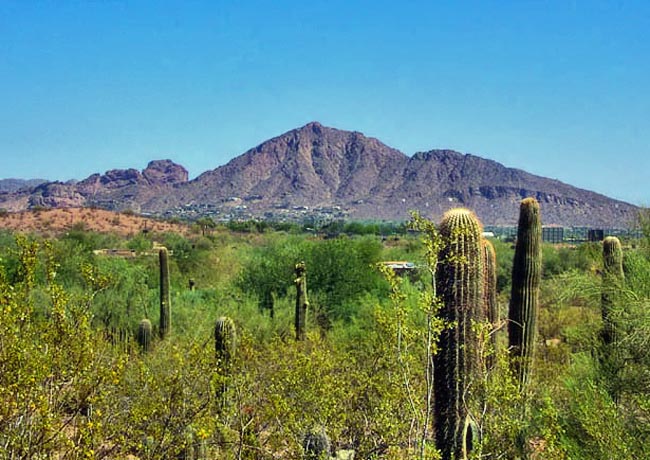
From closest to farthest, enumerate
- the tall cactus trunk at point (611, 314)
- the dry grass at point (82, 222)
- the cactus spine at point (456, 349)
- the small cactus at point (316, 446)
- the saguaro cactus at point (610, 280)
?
the small cactus at point (316, 446), the cactus spine at point (456, 349), the tall cactus trunk at point (611, 314), the saguaro cactus at point (610, 280), the dry grass at point (82, 222)

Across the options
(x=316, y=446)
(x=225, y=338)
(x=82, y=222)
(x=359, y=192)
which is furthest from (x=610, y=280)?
(x=359, y=192)

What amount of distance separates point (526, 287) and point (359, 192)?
161448mm

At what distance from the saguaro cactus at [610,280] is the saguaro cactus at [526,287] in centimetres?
110

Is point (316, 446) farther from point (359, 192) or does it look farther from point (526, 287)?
point (359, 192)

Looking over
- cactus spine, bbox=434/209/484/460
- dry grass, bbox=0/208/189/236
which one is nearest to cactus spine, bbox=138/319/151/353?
cactus spine, bbox=434/209/484/460

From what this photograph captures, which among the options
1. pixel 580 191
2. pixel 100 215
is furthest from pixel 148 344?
pixel 580 191

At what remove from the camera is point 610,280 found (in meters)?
9.36

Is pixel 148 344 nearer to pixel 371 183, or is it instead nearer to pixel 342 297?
pixel 342 297

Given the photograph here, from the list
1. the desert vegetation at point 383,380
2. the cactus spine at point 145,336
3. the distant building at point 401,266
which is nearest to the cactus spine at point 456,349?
the desert vegetation at point 383,380

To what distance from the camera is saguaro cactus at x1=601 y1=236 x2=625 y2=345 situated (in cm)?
896

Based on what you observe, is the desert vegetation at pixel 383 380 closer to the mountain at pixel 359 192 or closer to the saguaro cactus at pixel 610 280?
the saguaro cactus at pixel 610 280

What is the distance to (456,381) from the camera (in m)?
6.35

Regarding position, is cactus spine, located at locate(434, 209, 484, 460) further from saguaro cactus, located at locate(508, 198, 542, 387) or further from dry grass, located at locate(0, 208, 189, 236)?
dry grass, located at locate(0, 208, 189, 236)

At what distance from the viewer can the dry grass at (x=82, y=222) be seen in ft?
170
